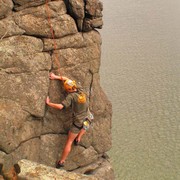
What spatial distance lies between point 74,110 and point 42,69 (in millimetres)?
1524

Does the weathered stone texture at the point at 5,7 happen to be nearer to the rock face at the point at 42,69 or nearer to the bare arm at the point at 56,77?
the rock face at the point at 42,69

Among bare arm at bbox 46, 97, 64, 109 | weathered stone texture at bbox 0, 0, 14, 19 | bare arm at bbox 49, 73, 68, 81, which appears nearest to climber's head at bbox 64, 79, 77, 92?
bare arm at bbox 49, 73, 68, 81

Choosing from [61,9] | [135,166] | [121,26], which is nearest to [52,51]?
[61,9]

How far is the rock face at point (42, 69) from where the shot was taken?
7.61 meters

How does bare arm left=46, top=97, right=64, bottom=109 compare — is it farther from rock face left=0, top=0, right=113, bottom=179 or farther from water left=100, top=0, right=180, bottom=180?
water left=100, top=0, right=180, bottom=180

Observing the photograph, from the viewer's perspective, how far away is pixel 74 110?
28.2 ft

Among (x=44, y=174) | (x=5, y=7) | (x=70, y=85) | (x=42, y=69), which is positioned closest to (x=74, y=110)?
(x=70, y=85)

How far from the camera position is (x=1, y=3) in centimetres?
726

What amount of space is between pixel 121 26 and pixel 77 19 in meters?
25.5

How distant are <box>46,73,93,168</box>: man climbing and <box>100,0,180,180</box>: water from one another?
8.02m

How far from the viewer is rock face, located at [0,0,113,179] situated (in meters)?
7.61

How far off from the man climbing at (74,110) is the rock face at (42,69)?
0.81 ft

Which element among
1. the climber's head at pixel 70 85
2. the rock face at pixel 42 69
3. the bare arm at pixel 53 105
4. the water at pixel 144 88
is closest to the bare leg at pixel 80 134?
the rock face at pixel 42 69

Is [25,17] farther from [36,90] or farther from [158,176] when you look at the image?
[158,176]
